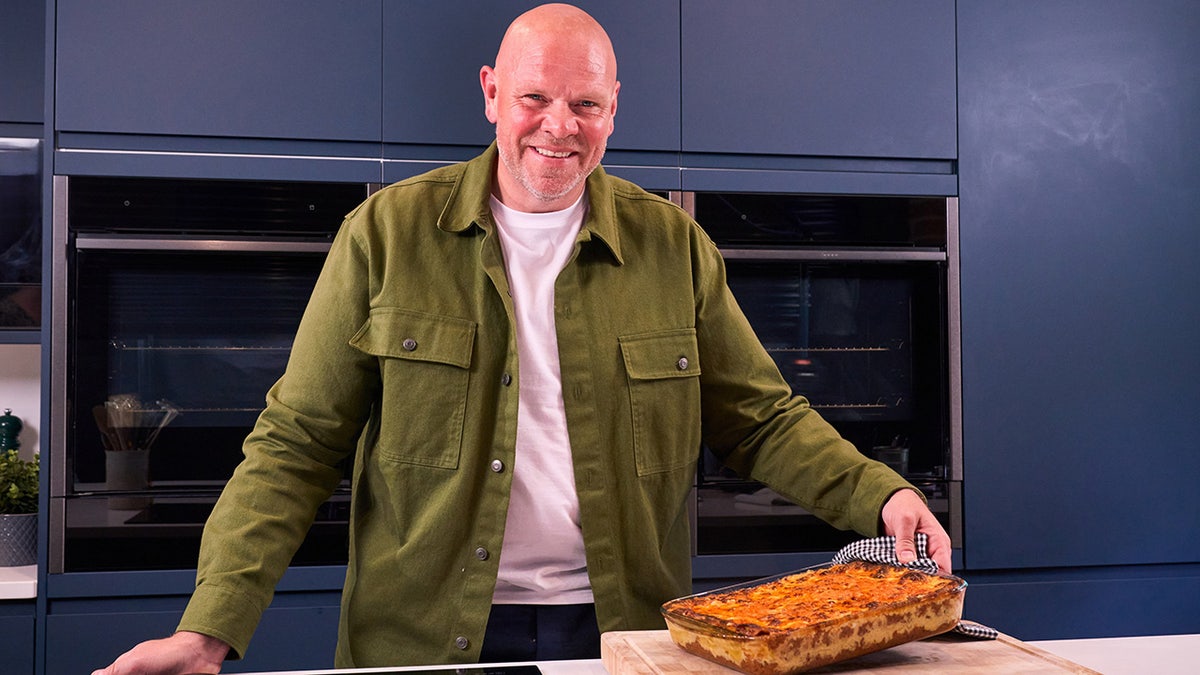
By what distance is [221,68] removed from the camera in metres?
2.50

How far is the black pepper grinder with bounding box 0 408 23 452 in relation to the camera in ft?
9.11

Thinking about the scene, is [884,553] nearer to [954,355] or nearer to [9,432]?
[954,355]

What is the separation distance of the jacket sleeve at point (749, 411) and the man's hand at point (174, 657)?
74 cm

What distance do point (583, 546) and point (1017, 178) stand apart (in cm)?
186

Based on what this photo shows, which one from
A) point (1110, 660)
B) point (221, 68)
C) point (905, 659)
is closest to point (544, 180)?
point (905, 659)

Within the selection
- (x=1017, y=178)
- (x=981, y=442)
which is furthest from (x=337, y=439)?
(x=1017, y=178)

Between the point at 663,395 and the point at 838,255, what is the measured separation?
131 cm

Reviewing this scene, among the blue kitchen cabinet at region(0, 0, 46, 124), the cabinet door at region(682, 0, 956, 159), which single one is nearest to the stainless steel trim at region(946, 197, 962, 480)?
the cabinet door at region(682, 0, 956, 159)

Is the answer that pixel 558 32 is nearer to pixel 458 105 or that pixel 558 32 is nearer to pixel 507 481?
pixel 507 481

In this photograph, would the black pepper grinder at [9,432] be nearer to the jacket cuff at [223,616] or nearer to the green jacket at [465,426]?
the green jacket at [465,426]

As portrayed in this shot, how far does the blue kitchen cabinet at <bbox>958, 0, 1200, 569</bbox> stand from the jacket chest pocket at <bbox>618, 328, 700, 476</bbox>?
1.43 metres

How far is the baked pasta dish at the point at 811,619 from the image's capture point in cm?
106

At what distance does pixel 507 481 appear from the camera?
143 cm

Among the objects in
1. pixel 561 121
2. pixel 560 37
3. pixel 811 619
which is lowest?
pixel 811 619
